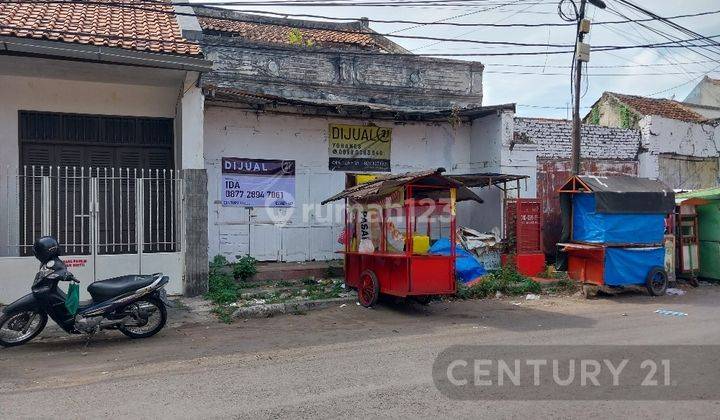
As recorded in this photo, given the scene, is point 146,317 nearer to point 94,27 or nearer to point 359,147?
point 94,27

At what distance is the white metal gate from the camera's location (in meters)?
9.48

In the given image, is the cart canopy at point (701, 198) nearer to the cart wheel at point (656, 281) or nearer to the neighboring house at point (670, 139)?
the cart wheel at point (656, 281)

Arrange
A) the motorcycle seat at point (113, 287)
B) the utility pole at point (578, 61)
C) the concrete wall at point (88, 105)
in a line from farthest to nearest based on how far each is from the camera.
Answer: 1. the utility pole at point (578, 61)
2. the concrete wall at point (88, 105)
3. the motorcycle seat at point (113, 287)

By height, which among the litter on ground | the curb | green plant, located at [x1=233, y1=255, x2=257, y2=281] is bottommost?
the litter on ground

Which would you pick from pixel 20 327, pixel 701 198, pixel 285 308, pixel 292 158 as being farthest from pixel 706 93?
pixel 20 327

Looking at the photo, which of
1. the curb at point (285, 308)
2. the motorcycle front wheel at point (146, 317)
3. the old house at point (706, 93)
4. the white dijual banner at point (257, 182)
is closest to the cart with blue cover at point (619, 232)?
the curb at point (285, 308)

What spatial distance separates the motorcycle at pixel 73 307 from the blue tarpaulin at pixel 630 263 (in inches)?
322

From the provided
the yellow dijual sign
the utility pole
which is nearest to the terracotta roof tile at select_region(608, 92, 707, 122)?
the utility pole

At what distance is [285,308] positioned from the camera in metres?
9.41

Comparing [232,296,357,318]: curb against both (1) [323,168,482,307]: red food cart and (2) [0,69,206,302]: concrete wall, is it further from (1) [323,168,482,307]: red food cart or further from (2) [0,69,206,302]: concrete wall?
(2) [0,69,206,302]: concrete wall

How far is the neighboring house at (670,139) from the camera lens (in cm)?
1730

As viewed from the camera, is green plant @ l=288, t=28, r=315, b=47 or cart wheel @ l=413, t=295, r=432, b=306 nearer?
cart wheel @ l=413, t=295, r=432, b=306

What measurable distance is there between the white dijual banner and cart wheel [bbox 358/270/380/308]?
3.82m

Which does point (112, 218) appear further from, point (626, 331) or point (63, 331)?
point (626, 331)
